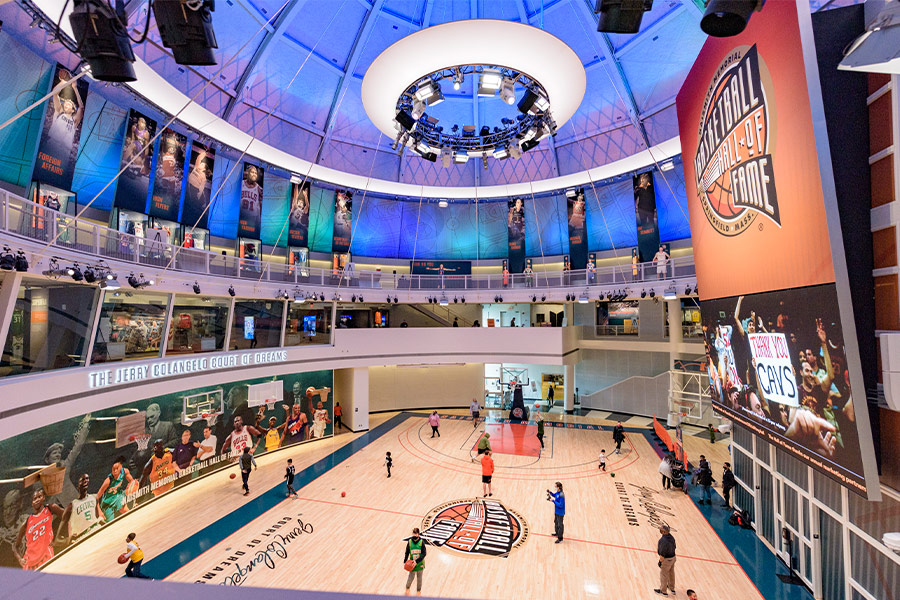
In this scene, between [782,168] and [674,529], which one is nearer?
[782,168]

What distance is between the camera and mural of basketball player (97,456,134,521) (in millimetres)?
11891

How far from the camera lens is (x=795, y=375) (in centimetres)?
696

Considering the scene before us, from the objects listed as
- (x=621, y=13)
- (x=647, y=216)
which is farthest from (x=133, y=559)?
(x=647, y=216)

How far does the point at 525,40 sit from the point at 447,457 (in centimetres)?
1547

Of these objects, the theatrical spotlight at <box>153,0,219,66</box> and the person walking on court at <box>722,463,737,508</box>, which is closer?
the theatrical spotlight at <box>153,0,219,66</box>

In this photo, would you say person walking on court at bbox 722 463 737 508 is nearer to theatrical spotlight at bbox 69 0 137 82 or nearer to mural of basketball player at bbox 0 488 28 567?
theatrical spotlight at bbox 69 0 137 82

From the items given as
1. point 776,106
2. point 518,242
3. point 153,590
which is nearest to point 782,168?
point 776,106

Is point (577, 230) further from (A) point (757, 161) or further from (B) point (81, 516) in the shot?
(B) point (81, 516)

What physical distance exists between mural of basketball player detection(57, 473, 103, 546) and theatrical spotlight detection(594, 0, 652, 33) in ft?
53.8

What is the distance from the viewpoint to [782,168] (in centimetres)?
650

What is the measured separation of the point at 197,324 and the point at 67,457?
553 centimetres

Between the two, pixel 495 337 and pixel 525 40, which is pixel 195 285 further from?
pixel 495 337

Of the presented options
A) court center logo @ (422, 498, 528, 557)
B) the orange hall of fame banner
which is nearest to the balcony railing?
the orange hall of fame banner

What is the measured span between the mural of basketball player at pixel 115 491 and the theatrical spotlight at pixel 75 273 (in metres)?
6.36
